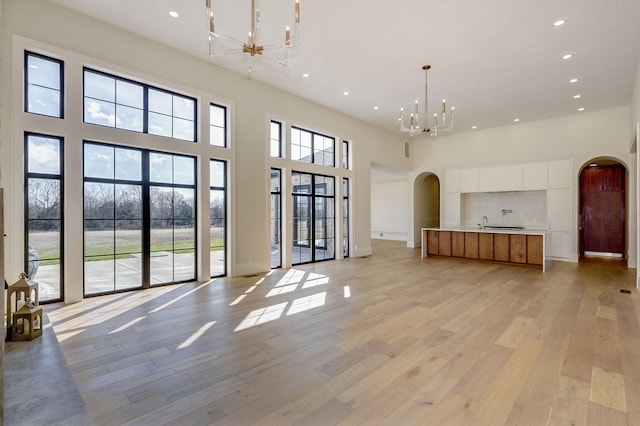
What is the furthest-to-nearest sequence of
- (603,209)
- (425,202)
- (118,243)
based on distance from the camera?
(425,202)
(603,209)
(118,243)

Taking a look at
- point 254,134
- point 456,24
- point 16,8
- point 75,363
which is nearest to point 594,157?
point 456,24

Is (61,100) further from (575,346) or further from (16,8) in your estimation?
(575,346)

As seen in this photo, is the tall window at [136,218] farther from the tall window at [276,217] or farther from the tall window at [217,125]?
the tall window at [276,217]

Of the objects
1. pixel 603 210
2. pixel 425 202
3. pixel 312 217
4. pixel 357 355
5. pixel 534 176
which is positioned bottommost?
pixel 357 355

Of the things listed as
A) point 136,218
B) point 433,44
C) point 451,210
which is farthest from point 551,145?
point 136,218

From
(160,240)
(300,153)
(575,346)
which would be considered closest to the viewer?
(575,346)

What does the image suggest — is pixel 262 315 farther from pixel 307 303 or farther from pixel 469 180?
pixel 469 180

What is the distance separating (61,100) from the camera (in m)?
4.52

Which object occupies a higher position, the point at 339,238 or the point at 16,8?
the point at 16,8

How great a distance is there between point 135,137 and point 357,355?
4.72m

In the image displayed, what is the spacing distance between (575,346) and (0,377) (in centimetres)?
437

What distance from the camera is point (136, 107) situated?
5.28 meters

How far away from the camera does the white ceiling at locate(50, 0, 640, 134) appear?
171 inches

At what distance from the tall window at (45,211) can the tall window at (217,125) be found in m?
2.40
